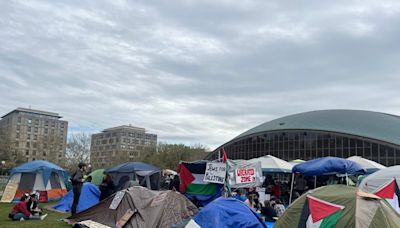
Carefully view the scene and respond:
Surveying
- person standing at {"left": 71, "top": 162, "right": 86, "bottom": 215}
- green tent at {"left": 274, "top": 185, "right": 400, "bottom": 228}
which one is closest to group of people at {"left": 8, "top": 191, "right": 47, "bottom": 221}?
person standing at {"left": 71, "top": 162, "right": 86, "bottom": 215}

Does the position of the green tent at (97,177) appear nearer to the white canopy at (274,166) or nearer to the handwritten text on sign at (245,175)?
the white canopy at (274,166)

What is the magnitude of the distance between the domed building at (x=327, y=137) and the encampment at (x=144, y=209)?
39.0m

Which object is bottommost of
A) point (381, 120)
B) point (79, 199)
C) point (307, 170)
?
point (79, 199)

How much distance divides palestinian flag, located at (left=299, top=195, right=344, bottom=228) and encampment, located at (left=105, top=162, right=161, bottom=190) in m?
9.57

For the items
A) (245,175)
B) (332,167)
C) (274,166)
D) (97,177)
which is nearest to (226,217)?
(245,175)

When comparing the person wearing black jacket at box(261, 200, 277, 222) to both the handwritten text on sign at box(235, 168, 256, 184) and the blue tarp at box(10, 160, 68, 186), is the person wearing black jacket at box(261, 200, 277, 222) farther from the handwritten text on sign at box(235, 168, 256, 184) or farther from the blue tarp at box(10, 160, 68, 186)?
the blue tarp at box(10, 160, 68, 186)

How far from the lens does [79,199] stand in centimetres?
1348

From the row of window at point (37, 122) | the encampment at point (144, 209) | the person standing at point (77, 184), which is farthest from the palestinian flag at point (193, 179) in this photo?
the row of window at point (37, 122)

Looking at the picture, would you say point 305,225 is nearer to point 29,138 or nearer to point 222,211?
point 222,211

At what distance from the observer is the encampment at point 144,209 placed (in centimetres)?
930

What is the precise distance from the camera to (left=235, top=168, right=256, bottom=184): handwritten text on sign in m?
11.6

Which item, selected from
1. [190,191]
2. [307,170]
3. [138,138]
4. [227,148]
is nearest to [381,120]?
[227,148]

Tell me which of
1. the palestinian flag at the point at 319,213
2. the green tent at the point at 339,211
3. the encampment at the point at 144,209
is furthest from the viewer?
the encampment at the point at 144,209

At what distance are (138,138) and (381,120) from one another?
199 feet
